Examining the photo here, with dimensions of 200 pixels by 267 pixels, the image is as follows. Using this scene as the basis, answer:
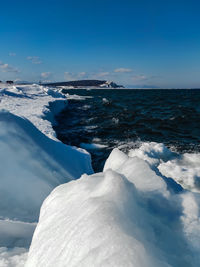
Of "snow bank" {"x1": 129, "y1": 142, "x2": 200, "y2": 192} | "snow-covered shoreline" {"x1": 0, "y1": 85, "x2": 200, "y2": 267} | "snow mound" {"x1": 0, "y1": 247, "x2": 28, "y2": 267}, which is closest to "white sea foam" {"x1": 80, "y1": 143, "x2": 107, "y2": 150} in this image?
"snow bank" {"x1": 129, "y1": 142, "x2": 200, "y2": 192}

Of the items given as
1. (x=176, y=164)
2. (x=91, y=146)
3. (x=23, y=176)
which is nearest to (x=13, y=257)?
(x=23, y=176)

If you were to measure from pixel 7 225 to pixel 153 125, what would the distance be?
10.4m

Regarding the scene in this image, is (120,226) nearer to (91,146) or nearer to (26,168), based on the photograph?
(26,168)

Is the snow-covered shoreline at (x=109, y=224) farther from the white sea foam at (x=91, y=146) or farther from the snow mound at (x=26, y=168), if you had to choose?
the white sea foam at (x=91, y=146)

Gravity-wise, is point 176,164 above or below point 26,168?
below

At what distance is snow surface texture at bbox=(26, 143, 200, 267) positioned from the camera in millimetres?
886

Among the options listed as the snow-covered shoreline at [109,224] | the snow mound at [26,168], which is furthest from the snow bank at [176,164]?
the snow-covered shoreline at [109,224]

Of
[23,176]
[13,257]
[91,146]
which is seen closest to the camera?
[13,257]

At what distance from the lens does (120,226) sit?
983 mm

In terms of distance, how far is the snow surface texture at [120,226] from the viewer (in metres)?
0.89

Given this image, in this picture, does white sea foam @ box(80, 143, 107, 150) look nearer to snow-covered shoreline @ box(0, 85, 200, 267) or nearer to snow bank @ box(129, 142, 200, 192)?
snow bank @ box(129, 142, 200, 192)

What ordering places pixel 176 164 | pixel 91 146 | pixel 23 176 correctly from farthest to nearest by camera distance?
pixel 91 146 < pixel 176 164 < pixel 23 176

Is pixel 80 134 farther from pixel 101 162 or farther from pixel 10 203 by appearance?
pixel 10 203

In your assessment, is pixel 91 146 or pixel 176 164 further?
pixel 91 146
